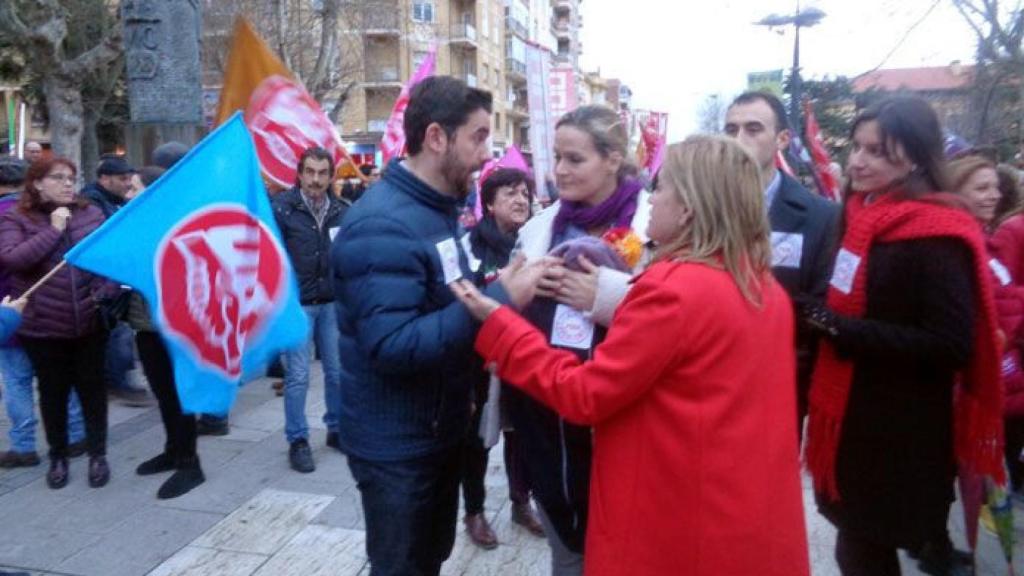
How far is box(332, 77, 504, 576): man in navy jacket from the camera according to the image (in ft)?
7.29

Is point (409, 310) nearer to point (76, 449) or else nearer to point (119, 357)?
point (76, 449)

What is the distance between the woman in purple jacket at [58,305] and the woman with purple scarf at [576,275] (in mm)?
3286

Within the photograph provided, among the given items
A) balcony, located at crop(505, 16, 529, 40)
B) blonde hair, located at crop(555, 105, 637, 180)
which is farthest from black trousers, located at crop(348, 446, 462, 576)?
balcony, located at crop(505, 16, 529, 40)

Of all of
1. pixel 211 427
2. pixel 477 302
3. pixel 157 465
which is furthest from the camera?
pixel 211 427

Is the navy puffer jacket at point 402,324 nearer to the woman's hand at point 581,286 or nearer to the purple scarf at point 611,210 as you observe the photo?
the woman's hand at point 581,286

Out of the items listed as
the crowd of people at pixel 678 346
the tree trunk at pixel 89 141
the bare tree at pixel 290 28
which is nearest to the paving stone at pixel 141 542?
the crowd of people at pixel 678 346

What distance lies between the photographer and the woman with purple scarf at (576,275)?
89.3 inches

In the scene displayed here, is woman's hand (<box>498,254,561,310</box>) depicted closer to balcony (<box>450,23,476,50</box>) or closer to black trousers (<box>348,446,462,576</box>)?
black trousers (<box>348,446,462,576</box>)

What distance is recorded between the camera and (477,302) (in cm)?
211

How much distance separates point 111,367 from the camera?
6953mm

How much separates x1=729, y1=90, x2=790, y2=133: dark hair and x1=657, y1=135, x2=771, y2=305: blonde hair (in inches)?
62.8

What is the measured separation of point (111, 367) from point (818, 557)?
5.71 meters

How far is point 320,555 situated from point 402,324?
7.50 feet

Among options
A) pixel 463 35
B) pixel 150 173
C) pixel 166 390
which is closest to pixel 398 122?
pixel 150 173
